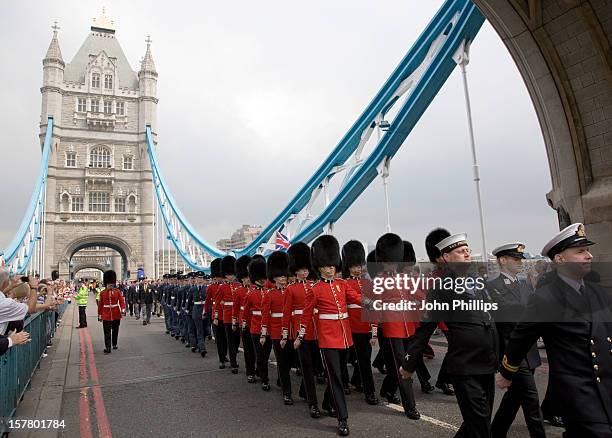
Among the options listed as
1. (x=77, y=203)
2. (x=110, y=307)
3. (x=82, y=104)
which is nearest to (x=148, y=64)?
(x=82, y=104)

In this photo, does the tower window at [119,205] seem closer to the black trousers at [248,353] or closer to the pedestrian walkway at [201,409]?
the pedestrian walkway at [201,409]

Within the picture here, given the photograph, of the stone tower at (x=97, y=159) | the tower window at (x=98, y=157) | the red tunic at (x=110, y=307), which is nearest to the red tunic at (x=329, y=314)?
the red tunic at (x=110, y=307)

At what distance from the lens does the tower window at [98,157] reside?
52378 millimetres

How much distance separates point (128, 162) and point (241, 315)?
51392mm

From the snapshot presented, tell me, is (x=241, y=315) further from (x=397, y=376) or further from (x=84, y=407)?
(x=397, y=376)

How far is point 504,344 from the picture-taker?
4.23 m

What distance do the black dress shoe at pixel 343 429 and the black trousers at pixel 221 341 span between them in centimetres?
425

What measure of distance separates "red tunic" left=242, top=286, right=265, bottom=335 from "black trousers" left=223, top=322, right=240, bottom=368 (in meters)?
0.86

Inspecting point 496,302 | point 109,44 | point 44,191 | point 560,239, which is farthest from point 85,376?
point 109,44

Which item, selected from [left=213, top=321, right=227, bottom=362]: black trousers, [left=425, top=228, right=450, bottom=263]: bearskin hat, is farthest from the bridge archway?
[left=425, top=228, right=450, bottom=263]: bearskin hat

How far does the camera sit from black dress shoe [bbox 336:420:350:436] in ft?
14.4

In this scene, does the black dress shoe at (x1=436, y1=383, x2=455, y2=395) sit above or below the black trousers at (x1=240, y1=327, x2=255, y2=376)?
below

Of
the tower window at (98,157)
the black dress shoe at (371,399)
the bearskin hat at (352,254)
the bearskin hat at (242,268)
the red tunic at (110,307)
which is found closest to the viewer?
the black dress shoe at (371,399)

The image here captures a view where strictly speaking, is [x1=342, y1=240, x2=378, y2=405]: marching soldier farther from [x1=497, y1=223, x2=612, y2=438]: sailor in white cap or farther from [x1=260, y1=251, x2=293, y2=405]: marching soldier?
[x1=497, y1=223, x2=612, y2=438]: sailor in white cap
